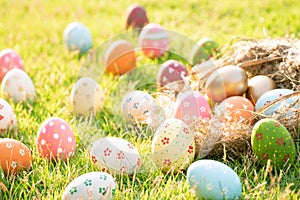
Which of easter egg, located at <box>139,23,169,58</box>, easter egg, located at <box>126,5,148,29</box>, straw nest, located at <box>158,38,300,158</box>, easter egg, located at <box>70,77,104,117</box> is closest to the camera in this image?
straw nest, located at <box>158,38,300,158</box>

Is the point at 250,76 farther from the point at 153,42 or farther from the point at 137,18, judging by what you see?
the point at 137,18

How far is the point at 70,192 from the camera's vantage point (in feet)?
6.88

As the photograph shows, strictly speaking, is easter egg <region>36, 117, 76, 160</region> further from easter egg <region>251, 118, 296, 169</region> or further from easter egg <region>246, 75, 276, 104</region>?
easter egg <region>246, 75, 276, 104</region>

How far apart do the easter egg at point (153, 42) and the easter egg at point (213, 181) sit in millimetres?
2105

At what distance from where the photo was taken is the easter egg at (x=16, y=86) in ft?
10.7

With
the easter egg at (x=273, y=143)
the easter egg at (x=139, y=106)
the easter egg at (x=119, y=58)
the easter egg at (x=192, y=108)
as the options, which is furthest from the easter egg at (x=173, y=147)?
the easter egg at (x=119, y=58)

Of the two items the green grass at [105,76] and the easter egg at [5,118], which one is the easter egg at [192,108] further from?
the easter egg at [5,118]

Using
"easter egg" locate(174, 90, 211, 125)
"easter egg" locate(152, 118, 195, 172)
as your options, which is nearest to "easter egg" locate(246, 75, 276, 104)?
"easter egg" locate(174, 90, 211, 125)

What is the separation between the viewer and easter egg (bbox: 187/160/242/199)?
2.07 meters

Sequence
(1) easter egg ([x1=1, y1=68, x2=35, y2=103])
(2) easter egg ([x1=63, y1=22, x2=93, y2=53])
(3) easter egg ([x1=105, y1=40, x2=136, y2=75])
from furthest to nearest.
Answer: (2) easter egg ([x1=63, y1=22, x2=93, y2=53]), (3) easter egg ([x1=105, y1=40, x2=136, y2=75]), (1) easter egg ([x1=1, y1=68, x2=35, y2=103])

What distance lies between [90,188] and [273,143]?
91 cm

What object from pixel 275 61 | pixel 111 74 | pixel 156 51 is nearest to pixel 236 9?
pixel 156 51

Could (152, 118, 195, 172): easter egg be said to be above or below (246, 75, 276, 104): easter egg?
below

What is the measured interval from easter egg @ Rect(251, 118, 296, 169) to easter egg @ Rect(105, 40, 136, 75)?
5.36 feet
